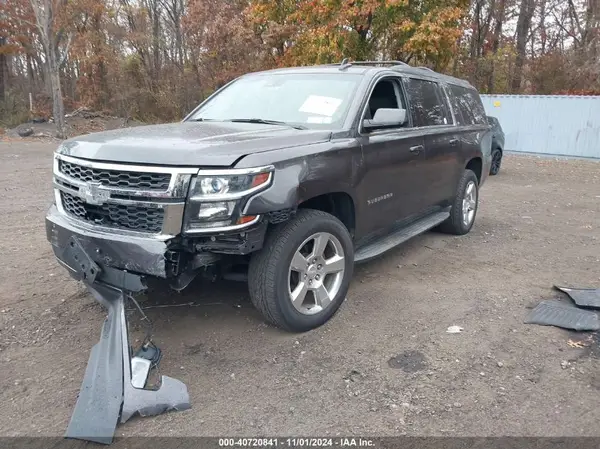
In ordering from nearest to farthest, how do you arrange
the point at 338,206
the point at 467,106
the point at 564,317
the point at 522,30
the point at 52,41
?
the point at 564,317 < the point at 338,206 < the point at 467,106 < the point at 52,41 < the point at 522,30

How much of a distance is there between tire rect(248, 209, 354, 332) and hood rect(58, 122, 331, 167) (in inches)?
22.2

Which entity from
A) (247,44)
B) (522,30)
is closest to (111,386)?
(247,44)

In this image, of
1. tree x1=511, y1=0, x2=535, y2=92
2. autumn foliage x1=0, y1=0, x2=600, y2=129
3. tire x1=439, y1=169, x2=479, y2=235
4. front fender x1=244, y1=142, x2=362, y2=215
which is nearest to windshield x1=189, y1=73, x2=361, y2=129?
front fender x1=244, y1=142, x2=362, y2=215

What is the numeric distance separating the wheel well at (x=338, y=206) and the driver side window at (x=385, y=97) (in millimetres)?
804

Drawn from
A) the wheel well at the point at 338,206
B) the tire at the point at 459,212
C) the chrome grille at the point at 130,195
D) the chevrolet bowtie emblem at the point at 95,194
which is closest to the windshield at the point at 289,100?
the wheel well at the point at 338,206

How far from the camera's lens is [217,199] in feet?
10.3

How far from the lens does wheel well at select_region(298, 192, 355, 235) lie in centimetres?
409

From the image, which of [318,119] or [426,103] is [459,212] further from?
[318,119]

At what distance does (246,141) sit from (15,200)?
6.45 m

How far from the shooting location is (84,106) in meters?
28.4

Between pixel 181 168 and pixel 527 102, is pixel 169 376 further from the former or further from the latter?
pixel 527 102

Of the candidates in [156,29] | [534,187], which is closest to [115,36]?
[156,29]

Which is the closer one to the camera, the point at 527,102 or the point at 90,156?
the point at 90,156

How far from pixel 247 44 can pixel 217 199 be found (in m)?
20.0
